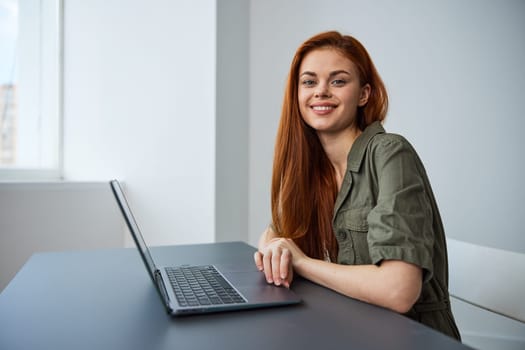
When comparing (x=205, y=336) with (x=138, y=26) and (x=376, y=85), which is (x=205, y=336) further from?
(x=138, y=26)

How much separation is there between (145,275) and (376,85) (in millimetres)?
803

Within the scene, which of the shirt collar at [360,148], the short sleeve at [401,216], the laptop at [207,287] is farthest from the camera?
the shirt collar at [360,148]

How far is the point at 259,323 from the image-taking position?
0.65 metres

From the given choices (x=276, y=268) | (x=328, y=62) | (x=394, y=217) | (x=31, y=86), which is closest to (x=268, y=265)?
(x=276, y=268)

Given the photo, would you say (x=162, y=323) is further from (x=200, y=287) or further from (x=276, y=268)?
(x=276, y=268)

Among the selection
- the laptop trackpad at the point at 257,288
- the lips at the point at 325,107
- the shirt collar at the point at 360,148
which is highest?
the lips at the point at 325,107

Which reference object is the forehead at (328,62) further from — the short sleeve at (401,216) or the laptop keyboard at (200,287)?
the laptop keyboard at (200,287)

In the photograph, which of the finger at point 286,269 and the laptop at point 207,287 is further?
the finger at point 286,269

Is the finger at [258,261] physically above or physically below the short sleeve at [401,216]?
below

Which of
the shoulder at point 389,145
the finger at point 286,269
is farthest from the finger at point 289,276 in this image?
the shoulder at point 389,145

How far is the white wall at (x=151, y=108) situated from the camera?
2342 mm

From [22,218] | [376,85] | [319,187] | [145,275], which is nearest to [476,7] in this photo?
[376,85]

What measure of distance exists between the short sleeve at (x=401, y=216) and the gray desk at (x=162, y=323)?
0.13 meters

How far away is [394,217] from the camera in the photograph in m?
0.86
